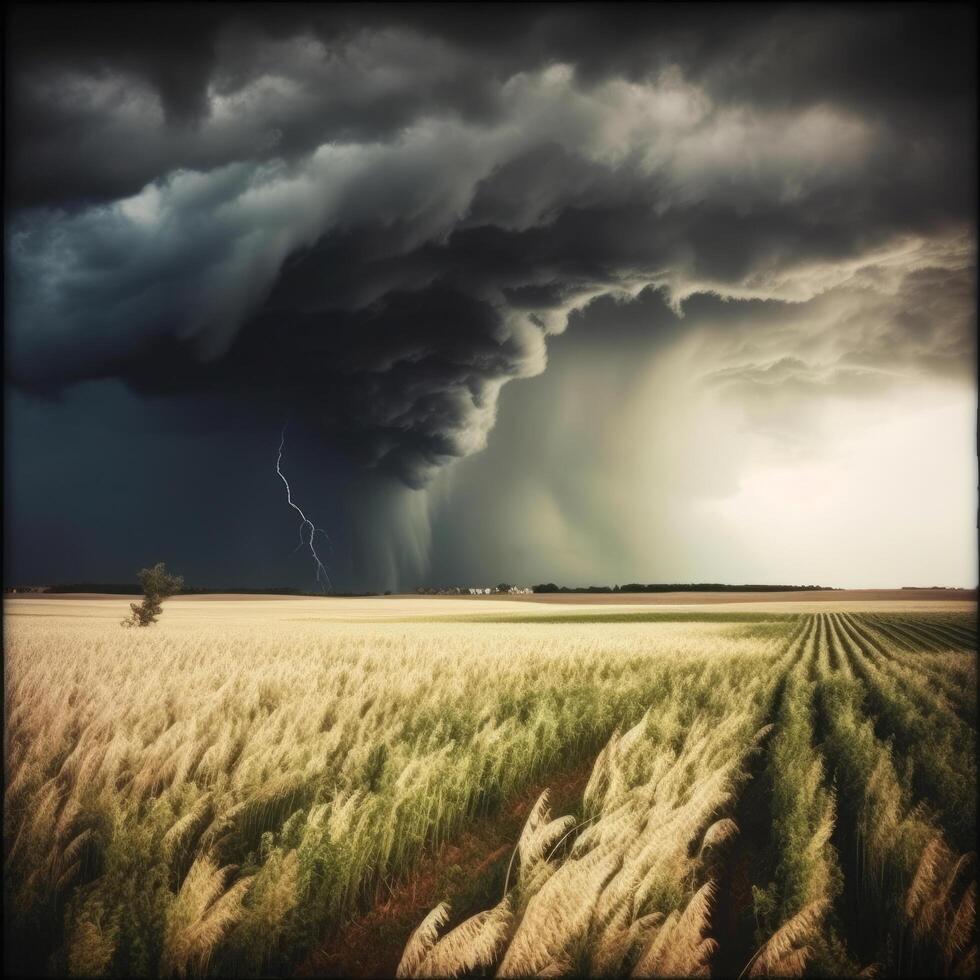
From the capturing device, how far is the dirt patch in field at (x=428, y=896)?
169 inches

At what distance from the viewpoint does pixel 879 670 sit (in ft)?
57.3

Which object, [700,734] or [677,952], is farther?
[700,734]

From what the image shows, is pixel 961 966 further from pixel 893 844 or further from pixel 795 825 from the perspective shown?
pixel 795 825

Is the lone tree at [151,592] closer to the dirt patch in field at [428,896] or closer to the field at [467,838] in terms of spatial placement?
the field at [467,838]

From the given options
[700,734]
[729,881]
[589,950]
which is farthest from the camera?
[700,734]

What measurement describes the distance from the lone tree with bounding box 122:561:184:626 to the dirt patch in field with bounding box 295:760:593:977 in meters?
29.4

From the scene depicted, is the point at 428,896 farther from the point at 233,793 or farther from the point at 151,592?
the point at 151,592

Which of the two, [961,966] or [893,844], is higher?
[893,844]

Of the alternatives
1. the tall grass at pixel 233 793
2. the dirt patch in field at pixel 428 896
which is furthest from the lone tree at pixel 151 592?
the dirt patch in field at pixel 428 896

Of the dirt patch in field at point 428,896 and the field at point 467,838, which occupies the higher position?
the field at point 467,838

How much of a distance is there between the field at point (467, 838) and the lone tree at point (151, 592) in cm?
2182

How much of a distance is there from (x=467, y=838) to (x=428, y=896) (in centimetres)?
121

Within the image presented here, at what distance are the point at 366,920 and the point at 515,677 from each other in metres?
9.42

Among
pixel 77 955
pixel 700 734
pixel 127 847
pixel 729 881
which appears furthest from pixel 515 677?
pixel 77 955
